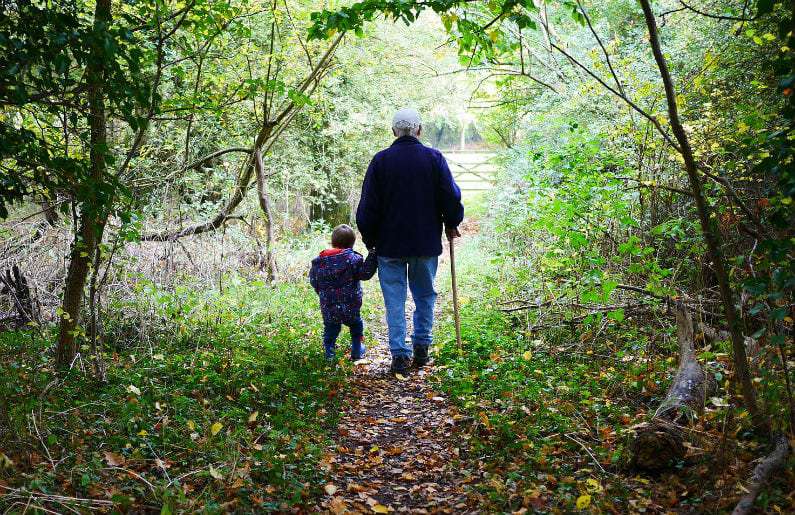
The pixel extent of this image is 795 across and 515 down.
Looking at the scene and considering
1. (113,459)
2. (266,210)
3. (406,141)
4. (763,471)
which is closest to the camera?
(763,471)

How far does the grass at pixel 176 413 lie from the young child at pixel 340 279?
48cm

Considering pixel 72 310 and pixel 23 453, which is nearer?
pixel 23 453

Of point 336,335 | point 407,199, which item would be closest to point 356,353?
point 336,335

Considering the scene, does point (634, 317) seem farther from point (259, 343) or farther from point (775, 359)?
point (259, 343)

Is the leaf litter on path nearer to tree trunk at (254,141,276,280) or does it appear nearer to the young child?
the young child

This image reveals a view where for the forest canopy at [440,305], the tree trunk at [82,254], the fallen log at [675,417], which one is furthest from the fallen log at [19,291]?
the fallen log at [675,417]

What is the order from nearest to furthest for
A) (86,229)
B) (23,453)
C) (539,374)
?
1. (23,453)
2. (86,229)
3. (539,374)

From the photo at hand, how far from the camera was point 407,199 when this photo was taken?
619 centimetres

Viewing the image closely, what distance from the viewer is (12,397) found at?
447cm

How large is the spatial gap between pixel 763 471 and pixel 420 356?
144 inches

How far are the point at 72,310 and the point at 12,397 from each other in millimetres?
846

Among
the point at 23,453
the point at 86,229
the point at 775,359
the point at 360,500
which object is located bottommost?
the point at 360,500

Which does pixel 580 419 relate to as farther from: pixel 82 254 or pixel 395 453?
pixel 82 254

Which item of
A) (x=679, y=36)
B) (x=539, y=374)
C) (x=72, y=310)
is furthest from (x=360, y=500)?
(x=679, y=36)
